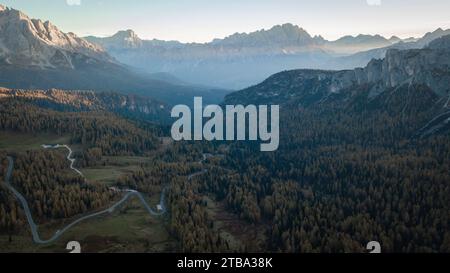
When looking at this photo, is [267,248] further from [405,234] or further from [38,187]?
[38,187]

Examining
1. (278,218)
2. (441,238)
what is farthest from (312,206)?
(441,238)

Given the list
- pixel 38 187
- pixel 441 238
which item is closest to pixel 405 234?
pixel 441 238
